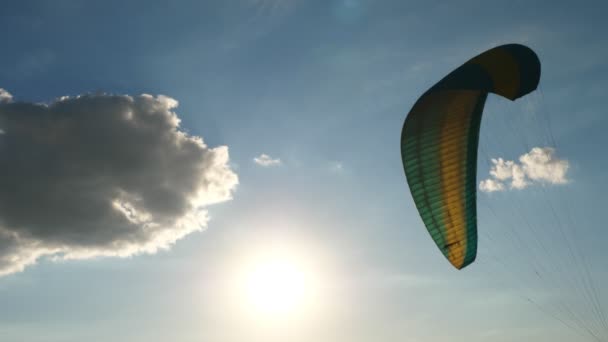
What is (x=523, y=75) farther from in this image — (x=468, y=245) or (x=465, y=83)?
(x=468, y=245)

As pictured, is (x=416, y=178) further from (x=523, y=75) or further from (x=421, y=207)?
(x=523, y=75)

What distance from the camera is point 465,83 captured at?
197 ft

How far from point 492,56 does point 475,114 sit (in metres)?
3.04

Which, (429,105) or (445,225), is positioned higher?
(429,105)

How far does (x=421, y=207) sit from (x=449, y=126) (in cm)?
435

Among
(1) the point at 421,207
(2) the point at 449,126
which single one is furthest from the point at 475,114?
(1) the point at 421,207

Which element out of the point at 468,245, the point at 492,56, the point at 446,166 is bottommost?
the point at 468,245

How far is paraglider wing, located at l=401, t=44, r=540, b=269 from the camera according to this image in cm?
6003

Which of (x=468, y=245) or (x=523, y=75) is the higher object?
(x=523, y=75)

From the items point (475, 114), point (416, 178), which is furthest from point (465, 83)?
point (416, 178)

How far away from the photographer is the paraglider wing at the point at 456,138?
197ft

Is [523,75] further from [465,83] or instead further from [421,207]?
[421,207]

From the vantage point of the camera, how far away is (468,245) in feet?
198

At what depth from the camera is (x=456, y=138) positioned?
60219 millimetres
